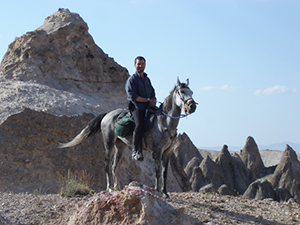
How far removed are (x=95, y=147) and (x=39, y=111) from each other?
6.22 feet

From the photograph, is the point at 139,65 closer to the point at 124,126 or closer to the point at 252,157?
the point at 124,126

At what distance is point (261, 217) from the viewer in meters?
7.55

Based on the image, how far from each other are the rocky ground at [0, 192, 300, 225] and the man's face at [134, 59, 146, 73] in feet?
8.79

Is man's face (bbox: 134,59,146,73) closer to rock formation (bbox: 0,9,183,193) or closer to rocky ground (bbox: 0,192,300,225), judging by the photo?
rocky ground (bbox: 0,192,300,225)

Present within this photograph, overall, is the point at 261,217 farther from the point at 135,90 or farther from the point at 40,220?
the point at 40,220

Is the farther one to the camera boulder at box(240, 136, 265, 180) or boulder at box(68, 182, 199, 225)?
boulder at box(240, 136, 265, 180)

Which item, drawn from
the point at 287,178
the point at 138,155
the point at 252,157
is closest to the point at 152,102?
the point at 138,155

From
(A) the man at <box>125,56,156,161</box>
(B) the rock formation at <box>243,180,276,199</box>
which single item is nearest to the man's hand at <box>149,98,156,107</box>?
(A) the man at <box>125,56,156,161</box>

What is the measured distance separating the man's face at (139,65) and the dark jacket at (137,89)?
0.10m

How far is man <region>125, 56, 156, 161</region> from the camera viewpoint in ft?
26.7

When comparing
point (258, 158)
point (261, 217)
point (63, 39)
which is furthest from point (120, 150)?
point (258, 158)

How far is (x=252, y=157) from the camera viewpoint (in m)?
37.8

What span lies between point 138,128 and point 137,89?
83cm

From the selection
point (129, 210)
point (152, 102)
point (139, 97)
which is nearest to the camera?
point (129, 210)
